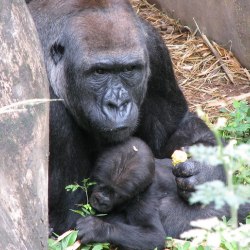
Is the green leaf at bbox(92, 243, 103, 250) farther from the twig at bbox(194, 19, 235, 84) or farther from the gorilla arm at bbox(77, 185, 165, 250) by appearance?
the twig at bbox(194, 19, 235, 84)

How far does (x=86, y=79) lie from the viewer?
15.9 feet

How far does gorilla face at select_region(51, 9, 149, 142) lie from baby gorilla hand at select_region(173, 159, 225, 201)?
431 millimetres

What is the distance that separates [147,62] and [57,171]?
963mm

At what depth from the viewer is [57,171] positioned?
5031 mm

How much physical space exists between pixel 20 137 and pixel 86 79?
1.42 meters

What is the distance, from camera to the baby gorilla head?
15.6ft

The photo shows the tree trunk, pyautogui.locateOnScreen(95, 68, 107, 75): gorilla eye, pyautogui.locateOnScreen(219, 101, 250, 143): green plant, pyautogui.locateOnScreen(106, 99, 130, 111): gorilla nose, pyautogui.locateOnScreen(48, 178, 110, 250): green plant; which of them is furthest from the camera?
pyautogui.locateOnScreen(219, 101, 250, 143): green plant

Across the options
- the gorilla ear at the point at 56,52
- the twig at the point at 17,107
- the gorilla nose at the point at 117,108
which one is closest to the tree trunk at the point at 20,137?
the twig at the point at 17,107

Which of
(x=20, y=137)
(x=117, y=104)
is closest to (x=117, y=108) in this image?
(x=117, y=104)

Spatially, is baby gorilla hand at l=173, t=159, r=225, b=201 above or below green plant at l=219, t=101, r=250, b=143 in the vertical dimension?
above

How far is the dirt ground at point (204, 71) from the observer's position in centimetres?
712

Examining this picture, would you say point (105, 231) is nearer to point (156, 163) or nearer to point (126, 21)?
point (156, 163)

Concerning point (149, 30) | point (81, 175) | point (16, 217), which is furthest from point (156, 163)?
point (16, 217)

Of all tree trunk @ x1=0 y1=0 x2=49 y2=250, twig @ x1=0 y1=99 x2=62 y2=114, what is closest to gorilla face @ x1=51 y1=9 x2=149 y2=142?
tree trunk @ x1=0 y1=0 x2=49 y2=250
